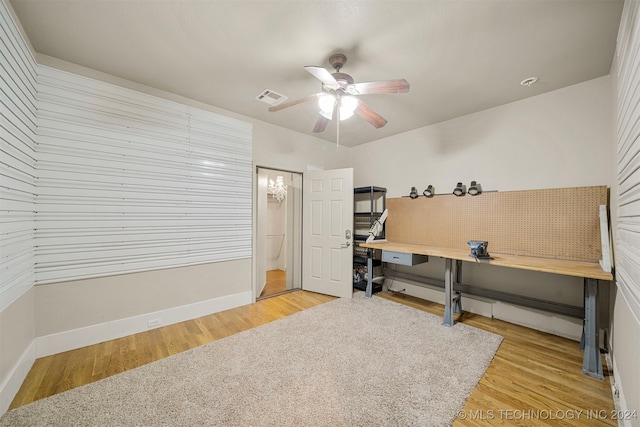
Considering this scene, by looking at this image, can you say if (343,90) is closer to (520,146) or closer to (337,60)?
(337,60)

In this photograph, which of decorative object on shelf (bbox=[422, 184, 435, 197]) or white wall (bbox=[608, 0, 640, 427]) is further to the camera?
decorative object on shelf (bbox=[422, 184, 435, 197])

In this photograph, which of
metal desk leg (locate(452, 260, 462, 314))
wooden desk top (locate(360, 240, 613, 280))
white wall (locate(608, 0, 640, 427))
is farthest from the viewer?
metal desk leg (locate(452, 260, 462, 314))

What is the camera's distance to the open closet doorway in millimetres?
4059

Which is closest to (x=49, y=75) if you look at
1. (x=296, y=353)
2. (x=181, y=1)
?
(x=181, y=1)

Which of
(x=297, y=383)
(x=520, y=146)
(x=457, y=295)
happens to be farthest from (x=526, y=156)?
(x=297, y=383)

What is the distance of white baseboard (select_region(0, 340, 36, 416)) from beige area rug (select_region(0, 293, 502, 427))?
0.36 ft

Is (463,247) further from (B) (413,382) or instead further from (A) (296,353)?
(A) (296,353)

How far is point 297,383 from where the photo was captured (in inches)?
74.5

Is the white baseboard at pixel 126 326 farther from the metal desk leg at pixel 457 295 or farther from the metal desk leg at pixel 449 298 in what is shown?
the metal desk leg at pixel 457 295

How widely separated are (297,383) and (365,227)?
3.06 m

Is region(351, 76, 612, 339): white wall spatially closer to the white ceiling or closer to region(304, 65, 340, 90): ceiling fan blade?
the white ceiling

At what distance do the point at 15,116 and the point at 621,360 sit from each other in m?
4.56

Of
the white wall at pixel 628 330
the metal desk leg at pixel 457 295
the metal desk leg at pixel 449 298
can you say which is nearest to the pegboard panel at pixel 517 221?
the metal desk leg at pixel 457 295

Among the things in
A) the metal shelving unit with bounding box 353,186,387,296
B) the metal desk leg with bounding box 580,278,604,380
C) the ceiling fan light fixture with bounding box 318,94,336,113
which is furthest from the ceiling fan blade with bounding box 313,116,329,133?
the metal desk leg with bounding box 580,278,604,380
